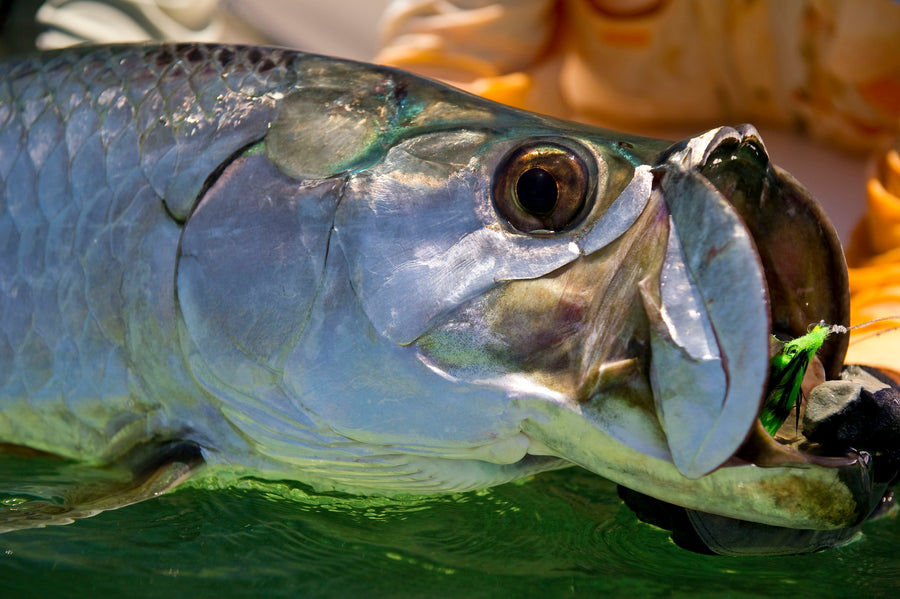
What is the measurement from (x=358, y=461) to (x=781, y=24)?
6.31 feet

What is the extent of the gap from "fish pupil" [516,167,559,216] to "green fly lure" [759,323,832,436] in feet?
0.86

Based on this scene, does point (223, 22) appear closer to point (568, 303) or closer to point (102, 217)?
point (102, 217)

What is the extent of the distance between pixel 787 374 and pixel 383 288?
41 centimetres

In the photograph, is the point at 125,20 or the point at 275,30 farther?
the point at 275,30

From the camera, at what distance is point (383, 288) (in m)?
0.87

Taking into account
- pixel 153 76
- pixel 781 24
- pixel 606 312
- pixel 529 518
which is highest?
pixel 781 24

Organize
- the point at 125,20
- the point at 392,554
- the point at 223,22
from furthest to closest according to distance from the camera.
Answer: the point at 223,22 < the point at 125,20 < the point at 392,554

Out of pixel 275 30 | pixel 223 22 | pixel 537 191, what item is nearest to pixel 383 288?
pixel 537 191

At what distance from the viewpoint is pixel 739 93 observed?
8.44 feet

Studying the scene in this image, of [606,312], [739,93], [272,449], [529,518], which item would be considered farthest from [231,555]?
[739,93]

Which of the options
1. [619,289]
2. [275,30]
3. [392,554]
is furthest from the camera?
[275,30]

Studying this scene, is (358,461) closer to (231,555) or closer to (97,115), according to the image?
(231,555)

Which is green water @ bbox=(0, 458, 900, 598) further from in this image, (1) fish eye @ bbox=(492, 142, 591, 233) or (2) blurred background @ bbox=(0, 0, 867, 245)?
(2) blurred background @ bbox=(0, 0, 867, 245)

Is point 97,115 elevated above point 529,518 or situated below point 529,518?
above
